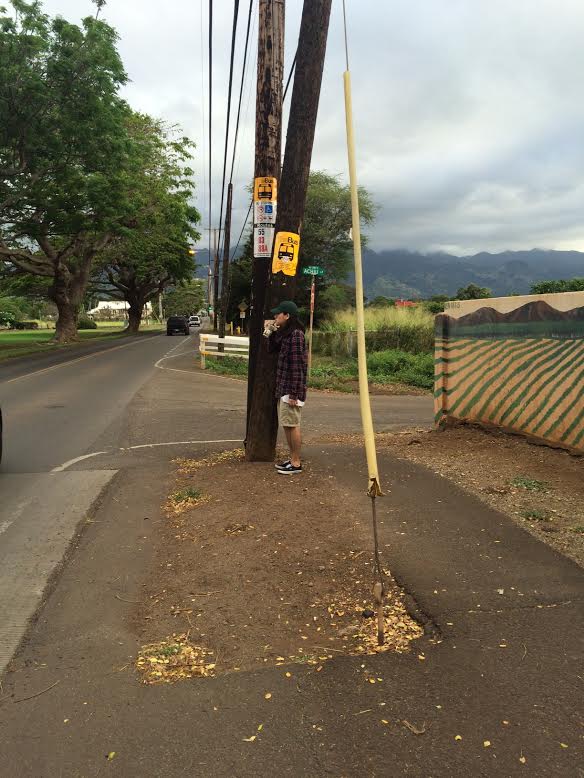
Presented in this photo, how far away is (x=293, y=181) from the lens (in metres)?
6.33

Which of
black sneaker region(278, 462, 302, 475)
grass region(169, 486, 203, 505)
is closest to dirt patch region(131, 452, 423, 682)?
grass region(169, 486, 203, 505)

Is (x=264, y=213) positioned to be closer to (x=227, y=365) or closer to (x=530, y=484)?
(x=530, y=484)

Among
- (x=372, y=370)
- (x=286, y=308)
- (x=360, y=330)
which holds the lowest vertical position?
(x=372, y=370)

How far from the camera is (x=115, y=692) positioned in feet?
9.39

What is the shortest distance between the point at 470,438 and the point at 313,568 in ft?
13.9

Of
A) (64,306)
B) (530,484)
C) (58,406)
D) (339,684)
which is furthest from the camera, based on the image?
(64,306)

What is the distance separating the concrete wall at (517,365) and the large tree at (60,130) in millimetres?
17864

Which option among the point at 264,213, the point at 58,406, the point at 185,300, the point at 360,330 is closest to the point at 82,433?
the point at 58,406

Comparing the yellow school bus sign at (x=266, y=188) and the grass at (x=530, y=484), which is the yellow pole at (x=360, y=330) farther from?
the yellow school bus sign at (x=266, y=188)

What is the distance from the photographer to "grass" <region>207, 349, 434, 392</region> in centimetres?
1775

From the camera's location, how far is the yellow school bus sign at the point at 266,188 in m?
6.73

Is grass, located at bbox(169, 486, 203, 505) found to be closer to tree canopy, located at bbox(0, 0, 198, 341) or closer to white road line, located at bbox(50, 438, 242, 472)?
white road line, located at bbox(50, 438, 242, 472)

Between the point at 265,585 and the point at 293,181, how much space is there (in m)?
4.24

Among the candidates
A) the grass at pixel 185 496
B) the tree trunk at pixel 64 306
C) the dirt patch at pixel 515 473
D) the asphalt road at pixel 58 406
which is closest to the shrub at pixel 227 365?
the asphalt road at pixel 58 406
